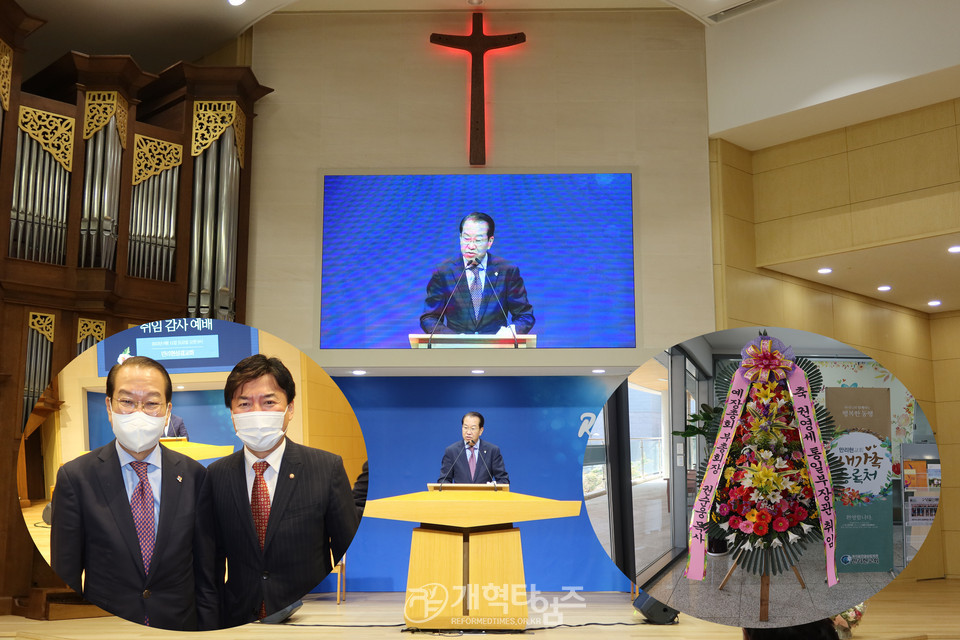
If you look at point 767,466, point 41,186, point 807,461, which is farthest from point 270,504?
point 41,186

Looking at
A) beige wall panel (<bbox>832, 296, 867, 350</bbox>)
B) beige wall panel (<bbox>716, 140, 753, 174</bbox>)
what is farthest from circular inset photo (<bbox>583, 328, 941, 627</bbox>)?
beige wall panel (<bbox>832, 296, 867, 350</bbox>)

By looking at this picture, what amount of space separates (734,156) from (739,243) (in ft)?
2.38

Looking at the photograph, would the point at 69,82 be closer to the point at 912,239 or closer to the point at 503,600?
the point at 503,600

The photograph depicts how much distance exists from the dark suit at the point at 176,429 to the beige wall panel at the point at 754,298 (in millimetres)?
4802

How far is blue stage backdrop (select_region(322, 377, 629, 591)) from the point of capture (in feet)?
22.1

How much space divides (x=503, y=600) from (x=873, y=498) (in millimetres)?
2401

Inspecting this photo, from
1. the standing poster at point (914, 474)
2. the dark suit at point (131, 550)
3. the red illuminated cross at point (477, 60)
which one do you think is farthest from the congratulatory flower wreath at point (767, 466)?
the red illuminated cross at point (477, 60)

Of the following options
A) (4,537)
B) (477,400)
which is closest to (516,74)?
(477,400)

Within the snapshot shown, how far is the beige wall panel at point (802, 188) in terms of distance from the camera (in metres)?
6.34

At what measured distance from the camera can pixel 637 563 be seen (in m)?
2.71

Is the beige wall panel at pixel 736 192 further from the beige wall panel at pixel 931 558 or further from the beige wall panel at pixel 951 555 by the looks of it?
the beige wall panel at pixel 951 555

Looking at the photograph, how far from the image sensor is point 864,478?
2.52 metres

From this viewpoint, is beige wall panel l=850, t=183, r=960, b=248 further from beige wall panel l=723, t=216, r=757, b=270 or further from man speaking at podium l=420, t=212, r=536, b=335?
man speaking at podium l=420, t=212, r=536, b=335

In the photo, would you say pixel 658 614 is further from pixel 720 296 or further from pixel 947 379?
pixel 947 379
